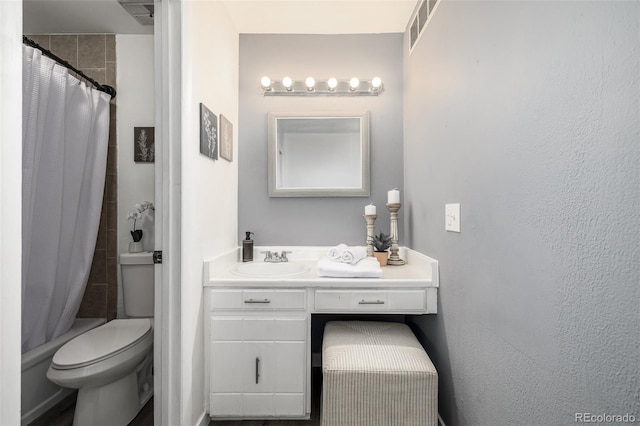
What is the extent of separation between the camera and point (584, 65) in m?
0.64

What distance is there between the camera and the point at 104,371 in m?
1.34

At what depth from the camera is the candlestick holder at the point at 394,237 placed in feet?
6.13

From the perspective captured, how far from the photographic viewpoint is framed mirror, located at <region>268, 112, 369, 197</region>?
2059mm

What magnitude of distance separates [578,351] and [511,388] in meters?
0.34

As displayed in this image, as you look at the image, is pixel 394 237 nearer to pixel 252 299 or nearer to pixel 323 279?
pixel 323 279

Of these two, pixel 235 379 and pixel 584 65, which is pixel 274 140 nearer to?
pixel 235 379

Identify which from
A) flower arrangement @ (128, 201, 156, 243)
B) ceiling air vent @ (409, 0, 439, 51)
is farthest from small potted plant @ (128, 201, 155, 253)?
ceiling air vent @ (409, 0, 439, 51)

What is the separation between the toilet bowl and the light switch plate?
1.66 metres

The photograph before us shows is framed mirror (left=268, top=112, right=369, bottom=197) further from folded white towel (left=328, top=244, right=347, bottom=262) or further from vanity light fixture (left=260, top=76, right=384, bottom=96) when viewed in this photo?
folded white towel (left=328, top=244, right=347, bottom=262)

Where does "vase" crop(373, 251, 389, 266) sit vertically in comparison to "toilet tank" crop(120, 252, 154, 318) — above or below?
above

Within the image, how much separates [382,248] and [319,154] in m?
0.79

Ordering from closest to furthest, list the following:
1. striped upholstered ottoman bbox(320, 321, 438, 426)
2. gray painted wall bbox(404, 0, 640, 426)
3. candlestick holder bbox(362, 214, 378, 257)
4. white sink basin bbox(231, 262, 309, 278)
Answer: gray painted wall bbox(404, 0, 640, 426) → striped upholstered ottoman bbox(320, 321, 438, 426) → white sink basin bbox(231, 262, 309, 278) → candlestick holder bbox(362, 214, 378, 257)

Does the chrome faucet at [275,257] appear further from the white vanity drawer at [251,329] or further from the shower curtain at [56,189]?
the shower curtain at [56,189]

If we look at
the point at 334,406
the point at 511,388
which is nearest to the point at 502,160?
the point at 511,388
